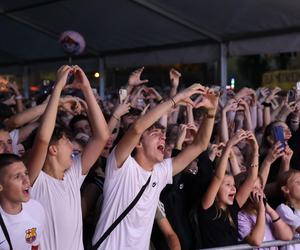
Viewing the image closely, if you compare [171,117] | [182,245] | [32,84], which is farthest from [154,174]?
[32,84]

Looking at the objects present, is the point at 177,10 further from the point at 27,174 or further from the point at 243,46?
the point at 27,174

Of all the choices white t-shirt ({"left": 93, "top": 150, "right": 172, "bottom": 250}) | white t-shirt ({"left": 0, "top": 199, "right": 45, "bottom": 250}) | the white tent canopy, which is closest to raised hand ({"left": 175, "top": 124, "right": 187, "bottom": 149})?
white t-shirt ({"left": 93, "top": 150, "right": 172, "bottom": 250})

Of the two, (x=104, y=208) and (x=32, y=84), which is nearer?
(x=104, y=208)

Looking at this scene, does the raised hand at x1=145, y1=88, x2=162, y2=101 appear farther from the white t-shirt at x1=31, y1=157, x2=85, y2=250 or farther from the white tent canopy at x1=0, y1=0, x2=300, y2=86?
the white t-shirt at x1=31, y1=157, x2=85, y2=250

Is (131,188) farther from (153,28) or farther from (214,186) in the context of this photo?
(153,28)

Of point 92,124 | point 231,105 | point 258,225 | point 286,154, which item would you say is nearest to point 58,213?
point 92,124

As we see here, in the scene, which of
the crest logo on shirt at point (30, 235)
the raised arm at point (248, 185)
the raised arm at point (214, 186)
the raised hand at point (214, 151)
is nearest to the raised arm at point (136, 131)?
the raised arm at point (214, 186)

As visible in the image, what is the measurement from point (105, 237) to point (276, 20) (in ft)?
16.4

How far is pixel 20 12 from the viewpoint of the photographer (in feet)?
35.4

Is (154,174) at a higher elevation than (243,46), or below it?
below

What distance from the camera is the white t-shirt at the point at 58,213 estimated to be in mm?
3336

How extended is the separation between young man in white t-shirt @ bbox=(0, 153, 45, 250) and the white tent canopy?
5.07 m

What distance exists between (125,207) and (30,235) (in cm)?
68

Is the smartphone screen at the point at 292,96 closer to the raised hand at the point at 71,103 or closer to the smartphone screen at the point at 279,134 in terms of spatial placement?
the smartphone screen at the point at 279,134
